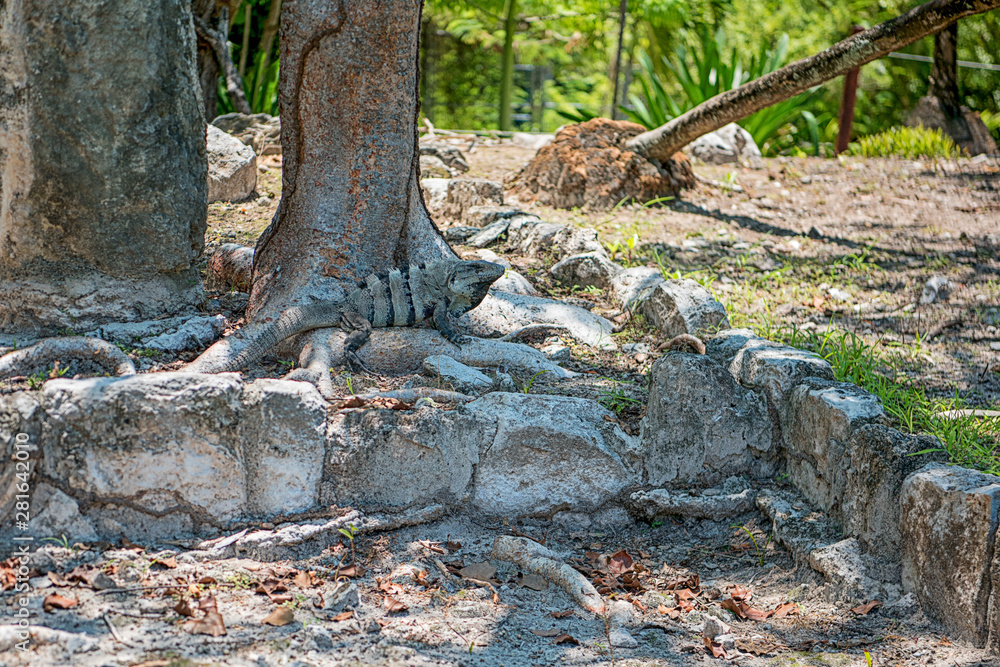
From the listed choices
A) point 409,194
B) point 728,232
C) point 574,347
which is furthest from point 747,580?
point 728,232

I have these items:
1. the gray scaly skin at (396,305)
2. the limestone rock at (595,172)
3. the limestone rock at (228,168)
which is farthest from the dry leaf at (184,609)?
the limestone rock at (595,172)

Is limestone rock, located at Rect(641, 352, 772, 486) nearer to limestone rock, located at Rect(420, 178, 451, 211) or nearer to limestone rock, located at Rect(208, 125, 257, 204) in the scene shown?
limestone rock, located at Rect(420, 178, 451, 211)

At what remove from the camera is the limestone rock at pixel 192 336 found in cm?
383

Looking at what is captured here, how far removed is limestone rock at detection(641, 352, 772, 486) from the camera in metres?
3.63

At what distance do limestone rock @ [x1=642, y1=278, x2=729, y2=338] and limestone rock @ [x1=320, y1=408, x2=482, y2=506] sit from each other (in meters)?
1.50

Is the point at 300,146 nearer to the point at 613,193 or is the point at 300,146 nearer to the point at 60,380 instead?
the point at 60,380

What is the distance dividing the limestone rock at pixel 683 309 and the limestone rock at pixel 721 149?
A: 442cm

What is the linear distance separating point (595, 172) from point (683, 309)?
8.70ft

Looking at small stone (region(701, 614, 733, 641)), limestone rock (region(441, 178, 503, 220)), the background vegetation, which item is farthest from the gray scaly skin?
the background vegetation

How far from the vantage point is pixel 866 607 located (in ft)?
9.52

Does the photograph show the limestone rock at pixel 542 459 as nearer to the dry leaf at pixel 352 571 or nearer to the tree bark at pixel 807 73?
the dry leaf at pixel 352 571

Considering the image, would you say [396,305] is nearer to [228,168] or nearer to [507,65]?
[228,168]

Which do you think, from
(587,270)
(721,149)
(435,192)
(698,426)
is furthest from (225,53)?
(698,426)

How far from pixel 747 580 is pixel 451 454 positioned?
1.22 metres
